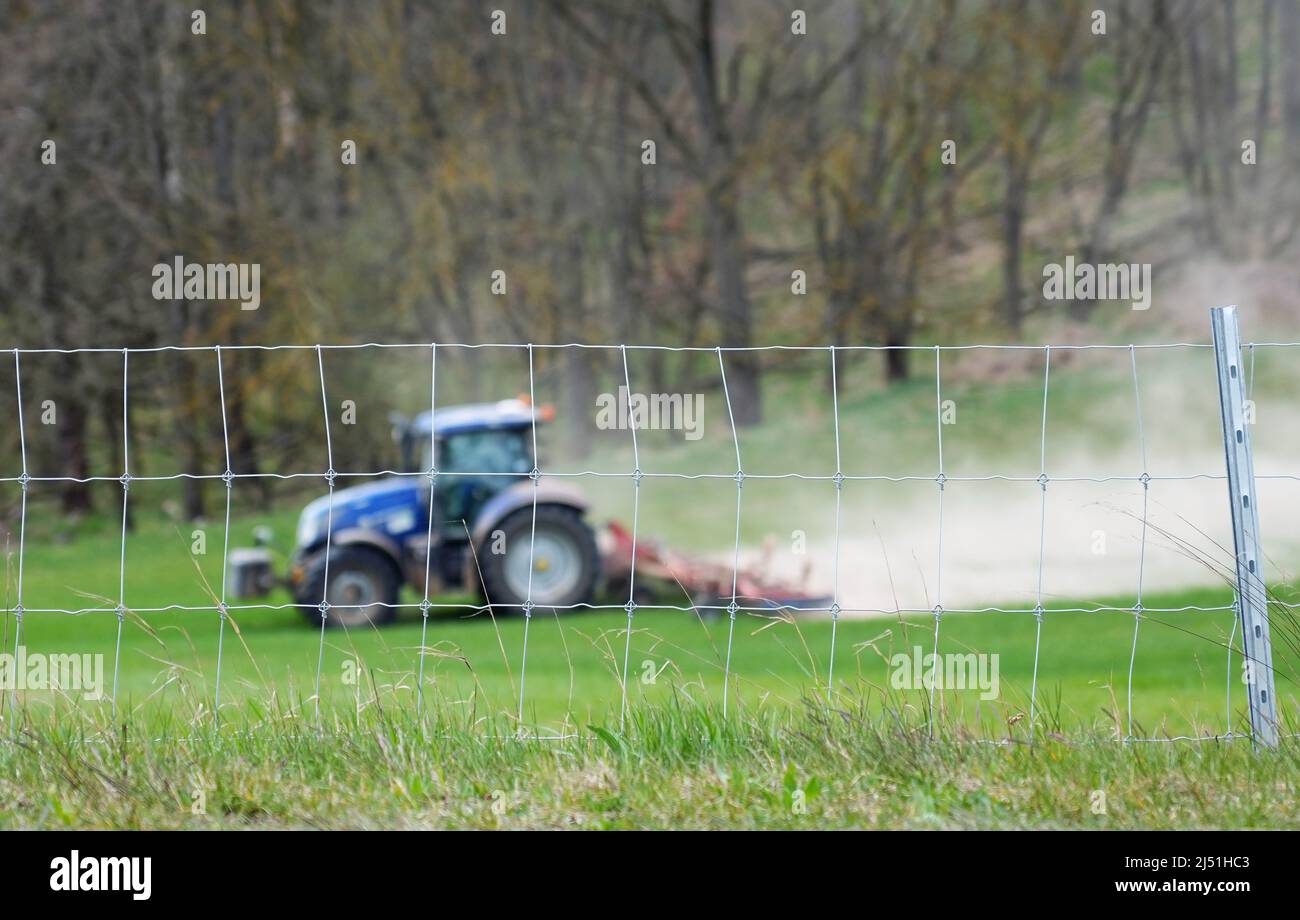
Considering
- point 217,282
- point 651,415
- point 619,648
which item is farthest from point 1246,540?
point 217,282

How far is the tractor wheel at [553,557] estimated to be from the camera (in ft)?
35.2

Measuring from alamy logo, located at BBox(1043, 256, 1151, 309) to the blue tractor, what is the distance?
10687 millimetres

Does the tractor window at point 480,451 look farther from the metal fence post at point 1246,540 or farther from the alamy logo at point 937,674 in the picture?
the metal fence post at point 1246,540

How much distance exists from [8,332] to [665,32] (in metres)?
9.90

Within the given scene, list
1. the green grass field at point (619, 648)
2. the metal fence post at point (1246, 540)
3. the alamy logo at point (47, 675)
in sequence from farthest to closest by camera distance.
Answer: the green grass field at point (619, 648) → the alamy logo at point (47, 675) → the metal fence post at point (1246, 540)

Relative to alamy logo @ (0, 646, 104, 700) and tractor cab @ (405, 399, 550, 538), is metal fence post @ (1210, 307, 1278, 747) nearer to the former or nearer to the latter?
alamy logo @ (0, 646, 104, 700)

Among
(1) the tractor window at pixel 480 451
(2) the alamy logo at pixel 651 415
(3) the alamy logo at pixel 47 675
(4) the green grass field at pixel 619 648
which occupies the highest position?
(2) the alamy logo at pixel 651 415

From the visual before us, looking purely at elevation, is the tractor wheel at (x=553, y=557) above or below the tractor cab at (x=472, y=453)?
below

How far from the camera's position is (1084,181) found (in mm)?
23453

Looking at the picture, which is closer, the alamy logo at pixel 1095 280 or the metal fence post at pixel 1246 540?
the metal fence post at pixel 1246 540

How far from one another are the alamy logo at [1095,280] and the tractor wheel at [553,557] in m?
10.8

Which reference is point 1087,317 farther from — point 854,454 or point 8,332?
point 8,332

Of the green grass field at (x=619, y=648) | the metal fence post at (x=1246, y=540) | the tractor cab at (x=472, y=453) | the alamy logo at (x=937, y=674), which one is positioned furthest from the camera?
the tractor cab at (x=472, y=453)

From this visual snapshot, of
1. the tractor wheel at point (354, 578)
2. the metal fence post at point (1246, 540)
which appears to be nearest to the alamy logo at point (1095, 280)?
the tractor wheel at point (354, 578)
